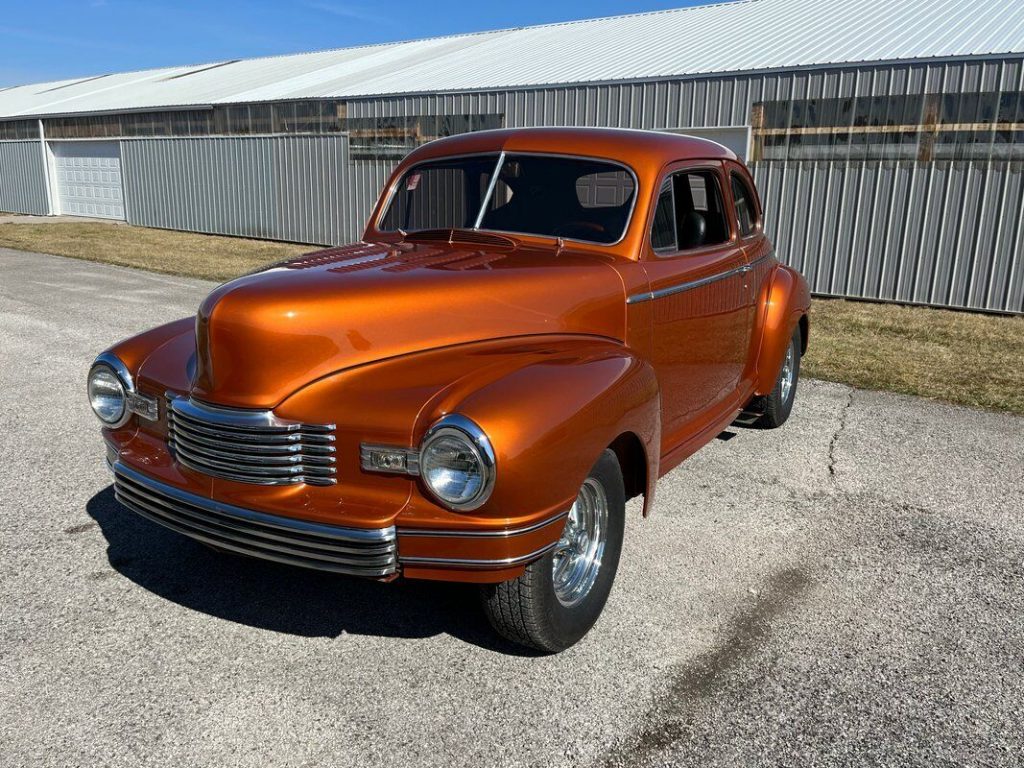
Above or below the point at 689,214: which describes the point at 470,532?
below

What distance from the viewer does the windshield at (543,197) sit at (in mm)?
4055

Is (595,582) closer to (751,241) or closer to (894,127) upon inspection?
(751,241)

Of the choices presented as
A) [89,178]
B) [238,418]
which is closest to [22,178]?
[89,178]

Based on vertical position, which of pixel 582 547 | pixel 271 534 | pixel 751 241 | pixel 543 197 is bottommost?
pixel 582 547

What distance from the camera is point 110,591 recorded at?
3609mm

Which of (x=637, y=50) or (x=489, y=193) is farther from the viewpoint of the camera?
(x=637, y=50)

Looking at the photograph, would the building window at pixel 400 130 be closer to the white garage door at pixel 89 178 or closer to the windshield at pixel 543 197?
the white garage door at pixel 89 178

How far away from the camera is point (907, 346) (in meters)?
8.98

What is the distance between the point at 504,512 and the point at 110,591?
1960 mm

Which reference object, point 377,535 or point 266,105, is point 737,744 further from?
point 266,105

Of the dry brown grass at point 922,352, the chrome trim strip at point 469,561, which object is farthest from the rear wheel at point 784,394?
the chrome trim strip at point 469,561

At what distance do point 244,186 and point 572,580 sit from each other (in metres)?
19.3

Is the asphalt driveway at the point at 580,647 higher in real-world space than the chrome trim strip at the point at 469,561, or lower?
lower

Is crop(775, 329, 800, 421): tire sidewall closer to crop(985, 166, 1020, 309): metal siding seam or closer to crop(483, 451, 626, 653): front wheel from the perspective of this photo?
crop(483, 451, 626, 653): front wheel
